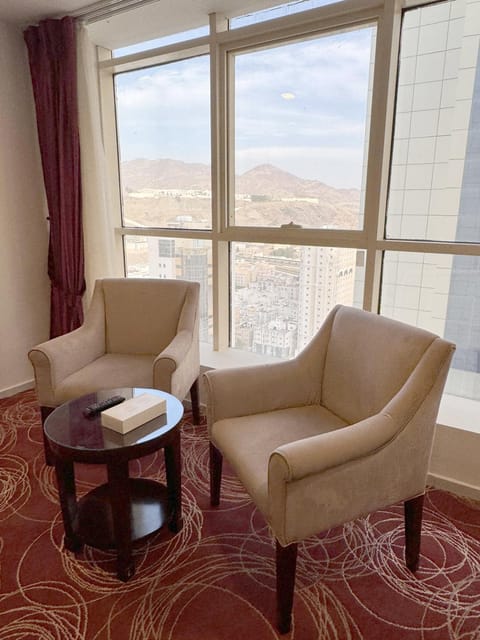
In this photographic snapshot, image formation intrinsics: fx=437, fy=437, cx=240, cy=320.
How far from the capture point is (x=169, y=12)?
8.54ft

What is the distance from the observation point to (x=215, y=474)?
2.00 meters

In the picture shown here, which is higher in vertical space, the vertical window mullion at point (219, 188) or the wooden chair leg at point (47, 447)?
the vertical window mullion at point (219, 188)

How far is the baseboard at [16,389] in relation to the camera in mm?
3245

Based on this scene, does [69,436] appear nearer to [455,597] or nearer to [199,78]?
[455,597]

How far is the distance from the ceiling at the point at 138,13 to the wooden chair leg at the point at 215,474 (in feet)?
7.87

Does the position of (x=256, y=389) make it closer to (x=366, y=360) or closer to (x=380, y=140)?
(x=366, y=360)

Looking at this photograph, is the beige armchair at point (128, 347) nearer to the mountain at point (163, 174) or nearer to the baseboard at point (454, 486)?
the mountain at point (163, 174)

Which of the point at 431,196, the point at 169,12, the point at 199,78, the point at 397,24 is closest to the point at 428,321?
the point at 431,196

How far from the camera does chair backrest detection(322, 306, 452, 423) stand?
162 centimetres

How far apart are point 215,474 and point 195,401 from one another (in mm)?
806

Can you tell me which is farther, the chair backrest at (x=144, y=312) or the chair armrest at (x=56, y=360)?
the chair backrest at (x=144, y=312)

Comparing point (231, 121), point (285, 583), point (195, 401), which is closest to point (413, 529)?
point (285, 583)

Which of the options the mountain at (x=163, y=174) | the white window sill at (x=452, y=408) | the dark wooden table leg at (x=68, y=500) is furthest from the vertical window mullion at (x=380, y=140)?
the dark wooden table leg at (x=68, y=500)

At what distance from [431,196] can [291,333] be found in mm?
1157
